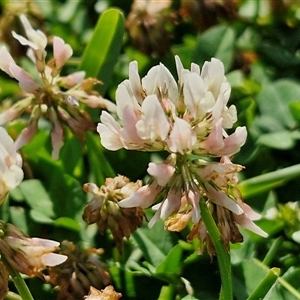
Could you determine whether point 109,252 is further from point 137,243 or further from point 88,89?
point 88,89

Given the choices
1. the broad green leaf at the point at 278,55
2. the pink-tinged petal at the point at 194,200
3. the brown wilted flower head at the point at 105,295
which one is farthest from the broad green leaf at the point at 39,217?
the broad green leaf at the point at 278,55

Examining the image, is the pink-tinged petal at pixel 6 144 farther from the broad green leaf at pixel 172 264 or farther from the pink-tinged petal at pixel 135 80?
the broad green leaf at pixel 172 264

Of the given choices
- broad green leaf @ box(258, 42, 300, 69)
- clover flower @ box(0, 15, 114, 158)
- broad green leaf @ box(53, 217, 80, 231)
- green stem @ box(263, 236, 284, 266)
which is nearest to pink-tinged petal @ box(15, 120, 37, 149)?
clover flower @ box(0, 15, 114, 158)

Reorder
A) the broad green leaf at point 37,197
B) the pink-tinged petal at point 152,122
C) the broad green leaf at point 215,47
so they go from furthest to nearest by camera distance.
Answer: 1. the broad green leaf at point 215,47
2. the broad green leaf at point 37,197
3. the pink-tinged petal at point 152,122

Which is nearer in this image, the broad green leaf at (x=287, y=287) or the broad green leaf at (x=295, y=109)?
the broad green leaf at (x=287, y=287)

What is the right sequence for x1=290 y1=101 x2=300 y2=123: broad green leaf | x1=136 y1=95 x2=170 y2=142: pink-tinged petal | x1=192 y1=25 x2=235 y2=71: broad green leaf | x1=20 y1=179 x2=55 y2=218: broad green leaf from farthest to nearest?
x1=192 y1=25 x2=235 y2=71: broad green leaf
x1=290 y1=101 x2=300 y2=123: broad green leaf
x1=20 y1=179 x2=55 y2=218: broad green leaf
x1=136 y1=95 x2=170 y2=142: pink-tinged petal

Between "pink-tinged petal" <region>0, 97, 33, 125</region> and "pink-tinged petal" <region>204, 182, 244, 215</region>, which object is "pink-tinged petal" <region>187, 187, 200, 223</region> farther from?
"pink-tinged petal" <region>0, 97, 33, 125</region>

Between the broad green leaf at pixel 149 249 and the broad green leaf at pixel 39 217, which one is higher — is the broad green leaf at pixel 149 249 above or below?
below
